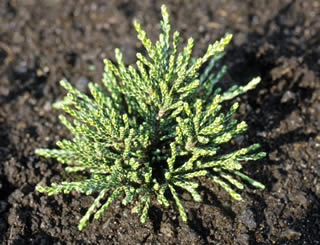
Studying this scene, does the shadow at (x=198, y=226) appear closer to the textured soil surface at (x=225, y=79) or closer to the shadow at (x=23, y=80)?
the textured soil surface at (x=225, y=79)

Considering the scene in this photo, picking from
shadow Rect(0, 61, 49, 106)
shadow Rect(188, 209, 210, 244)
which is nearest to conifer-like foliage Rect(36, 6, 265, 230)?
shadow Rect(188, 209, 210, 244)

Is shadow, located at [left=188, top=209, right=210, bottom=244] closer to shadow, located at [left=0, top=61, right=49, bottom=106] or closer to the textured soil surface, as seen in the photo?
the textured soil surface

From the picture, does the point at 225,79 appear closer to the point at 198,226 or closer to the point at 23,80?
the point at 198,226

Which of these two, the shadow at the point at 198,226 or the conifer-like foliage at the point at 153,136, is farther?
the shadow at the point at 198,226

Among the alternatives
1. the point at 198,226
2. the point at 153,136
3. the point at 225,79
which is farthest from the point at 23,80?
the point at 198,226

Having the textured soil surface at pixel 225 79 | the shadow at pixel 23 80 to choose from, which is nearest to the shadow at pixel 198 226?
the textured soil surface at pixel 225 79

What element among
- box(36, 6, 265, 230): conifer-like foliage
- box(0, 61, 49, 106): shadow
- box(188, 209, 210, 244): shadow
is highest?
box(0, 61, 49, 106): shadow
